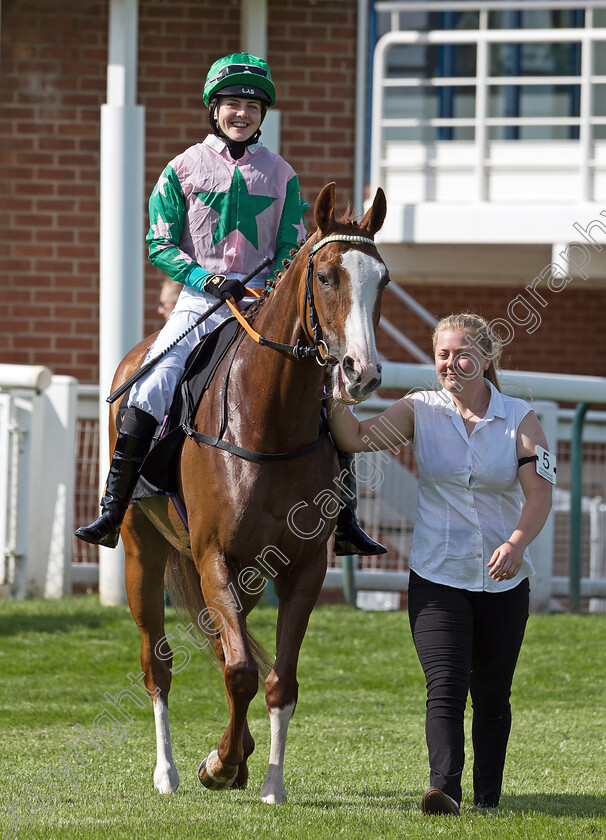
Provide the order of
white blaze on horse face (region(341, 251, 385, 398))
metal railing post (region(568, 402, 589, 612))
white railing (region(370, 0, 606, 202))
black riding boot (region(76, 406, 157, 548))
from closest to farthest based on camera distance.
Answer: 1. white blaze on horse face (region(341, 251, 385, 398))
2. black riding boot (region(76, 406, 157, 548))
3. metal railing post (region(568, 402, 589, 612))
4. white railing (region(370, 0, 606, 202))

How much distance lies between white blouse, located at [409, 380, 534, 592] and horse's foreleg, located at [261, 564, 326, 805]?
414 mm

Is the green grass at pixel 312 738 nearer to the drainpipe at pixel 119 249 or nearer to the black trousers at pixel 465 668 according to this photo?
the black trousers at pixel 465 668

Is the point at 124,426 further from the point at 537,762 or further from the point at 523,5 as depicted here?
the point at 523,5

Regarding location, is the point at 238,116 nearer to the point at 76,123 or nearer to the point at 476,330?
the point at 476,330

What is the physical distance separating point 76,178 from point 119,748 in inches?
229

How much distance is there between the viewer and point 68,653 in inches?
293

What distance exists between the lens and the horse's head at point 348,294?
365cm

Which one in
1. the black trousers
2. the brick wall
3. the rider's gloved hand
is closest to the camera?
the black trousers

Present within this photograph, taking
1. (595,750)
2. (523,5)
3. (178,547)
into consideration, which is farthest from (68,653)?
(523,5)

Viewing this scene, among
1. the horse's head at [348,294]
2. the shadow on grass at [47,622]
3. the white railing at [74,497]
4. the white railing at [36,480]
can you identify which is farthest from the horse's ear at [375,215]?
the white railing at [36,480]

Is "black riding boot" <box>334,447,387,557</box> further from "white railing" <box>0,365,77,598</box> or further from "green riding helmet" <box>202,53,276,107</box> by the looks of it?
"white railing" <box>0,365,77,598</box>

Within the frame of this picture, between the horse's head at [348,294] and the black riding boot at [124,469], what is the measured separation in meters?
1.02

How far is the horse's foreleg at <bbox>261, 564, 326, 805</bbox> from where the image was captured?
419 cm

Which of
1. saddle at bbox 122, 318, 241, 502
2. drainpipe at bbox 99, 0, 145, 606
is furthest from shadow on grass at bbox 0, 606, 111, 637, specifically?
saddle at bbox 122, 318, 241, 502
